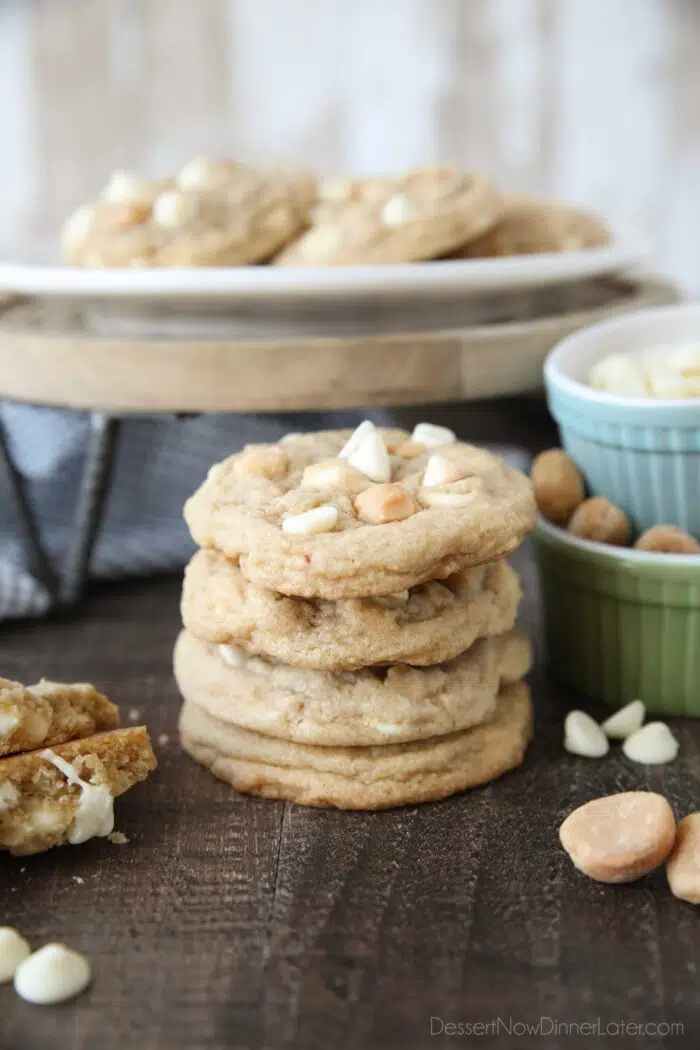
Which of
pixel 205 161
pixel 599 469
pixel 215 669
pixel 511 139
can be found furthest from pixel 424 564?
pixel 511 139

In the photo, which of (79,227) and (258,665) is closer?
(258,665)

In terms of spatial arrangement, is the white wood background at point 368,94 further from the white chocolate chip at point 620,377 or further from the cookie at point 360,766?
the cookie at point 360,766

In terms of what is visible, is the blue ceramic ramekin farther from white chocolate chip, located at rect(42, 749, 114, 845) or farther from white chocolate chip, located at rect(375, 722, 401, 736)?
white chocolate chip, located at rect(42, 749, 114, 845)

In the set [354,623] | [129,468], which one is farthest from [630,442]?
[129,468]

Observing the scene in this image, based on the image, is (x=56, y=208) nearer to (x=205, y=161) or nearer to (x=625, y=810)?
(x=205, y=161)

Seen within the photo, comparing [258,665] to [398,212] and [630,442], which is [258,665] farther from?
[398,212]

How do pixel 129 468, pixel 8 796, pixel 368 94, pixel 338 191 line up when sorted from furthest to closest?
pixel 368 94, pixel 129 468, pixel 338 191, pixel 8 796

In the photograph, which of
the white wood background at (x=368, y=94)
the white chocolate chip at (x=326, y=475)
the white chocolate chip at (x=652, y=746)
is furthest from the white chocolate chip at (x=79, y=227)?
the white wood background at (x=368, y=94)
